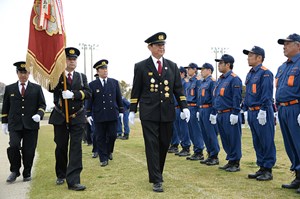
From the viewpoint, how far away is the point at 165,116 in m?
6.27

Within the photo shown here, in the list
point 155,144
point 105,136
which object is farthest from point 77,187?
point 105,136

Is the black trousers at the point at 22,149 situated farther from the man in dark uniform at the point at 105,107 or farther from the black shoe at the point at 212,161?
the black shoe at the point at 212,161

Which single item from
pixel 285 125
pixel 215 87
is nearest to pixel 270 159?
pixel 285 125

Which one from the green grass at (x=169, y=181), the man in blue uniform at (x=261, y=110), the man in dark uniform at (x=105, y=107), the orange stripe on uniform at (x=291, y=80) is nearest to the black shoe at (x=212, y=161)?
the green grass at (x=169, y=181)

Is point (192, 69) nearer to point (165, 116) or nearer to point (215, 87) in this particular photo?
point (215, 87)

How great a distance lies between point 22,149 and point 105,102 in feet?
8.32

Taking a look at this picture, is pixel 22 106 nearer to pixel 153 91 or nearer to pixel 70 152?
pixel 70 152

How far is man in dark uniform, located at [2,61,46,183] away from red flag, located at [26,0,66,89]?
877mm

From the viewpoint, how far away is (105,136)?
9.30 m

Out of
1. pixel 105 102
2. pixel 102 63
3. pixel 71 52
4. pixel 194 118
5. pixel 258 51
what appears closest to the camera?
pixel 71 52

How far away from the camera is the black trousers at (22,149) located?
23.6 feet

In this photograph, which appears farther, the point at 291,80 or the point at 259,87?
the point at 259,87

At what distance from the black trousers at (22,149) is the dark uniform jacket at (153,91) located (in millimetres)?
2221

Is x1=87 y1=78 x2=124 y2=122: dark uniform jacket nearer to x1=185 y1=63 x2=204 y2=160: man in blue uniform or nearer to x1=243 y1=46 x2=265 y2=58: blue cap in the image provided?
x1=185 y1=63 x2=204 y2=160: man in blue uniform
